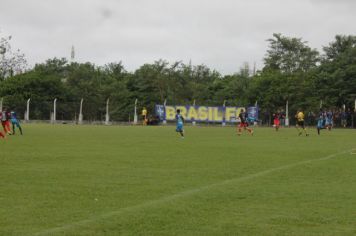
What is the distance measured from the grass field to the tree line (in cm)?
4703

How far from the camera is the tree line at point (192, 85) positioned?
2694 inches

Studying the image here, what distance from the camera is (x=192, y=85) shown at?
85500mm

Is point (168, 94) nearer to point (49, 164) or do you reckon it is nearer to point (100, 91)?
point (100, 91)

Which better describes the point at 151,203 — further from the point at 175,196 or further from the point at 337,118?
the point at 337,118

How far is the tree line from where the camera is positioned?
68.4m

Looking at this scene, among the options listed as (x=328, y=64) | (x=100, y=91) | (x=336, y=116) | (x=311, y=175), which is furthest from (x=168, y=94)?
(x=311, y=175)

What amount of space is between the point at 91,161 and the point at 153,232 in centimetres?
943

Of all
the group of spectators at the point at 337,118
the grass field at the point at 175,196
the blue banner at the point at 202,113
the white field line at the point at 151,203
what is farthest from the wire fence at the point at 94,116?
the white field line at the point at 151,203

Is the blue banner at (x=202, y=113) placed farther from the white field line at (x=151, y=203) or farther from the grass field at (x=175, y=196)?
the white field line at (x=151, y=203)

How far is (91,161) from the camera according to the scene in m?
16.9

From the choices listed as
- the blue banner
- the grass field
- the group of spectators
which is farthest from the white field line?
the blue banner

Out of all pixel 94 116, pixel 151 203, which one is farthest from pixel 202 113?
pixel 151 203

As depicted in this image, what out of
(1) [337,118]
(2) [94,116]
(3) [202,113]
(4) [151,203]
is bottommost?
(4) [151,203]

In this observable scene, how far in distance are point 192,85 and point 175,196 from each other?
247 ft
